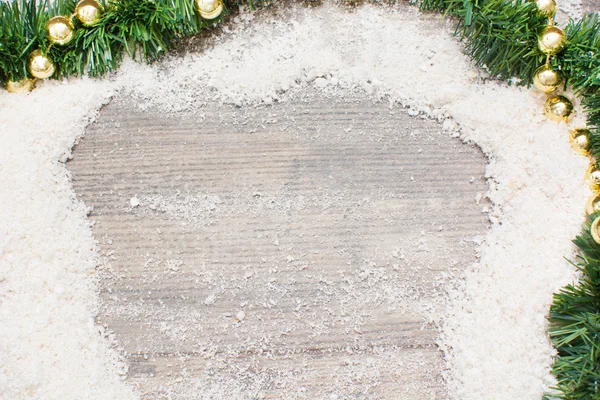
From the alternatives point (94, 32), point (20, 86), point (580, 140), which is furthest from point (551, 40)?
point (20, 86)

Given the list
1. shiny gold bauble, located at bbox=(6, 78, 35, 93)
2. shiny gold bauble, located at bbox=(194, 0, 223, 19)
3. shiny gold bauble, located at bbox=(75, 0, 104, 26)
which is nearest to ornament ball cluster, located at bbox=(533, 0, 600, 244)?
shiny gold bauble, located at bbox=(194, 0, 223, 19)

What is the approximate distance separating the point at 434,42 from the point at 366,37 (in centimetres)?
11

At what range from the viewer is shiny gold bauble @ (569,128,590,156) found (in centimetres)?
87

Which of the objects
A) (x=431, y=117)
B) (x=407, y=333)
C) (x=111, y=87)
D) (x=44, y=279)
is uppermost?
(x=111, y=87)

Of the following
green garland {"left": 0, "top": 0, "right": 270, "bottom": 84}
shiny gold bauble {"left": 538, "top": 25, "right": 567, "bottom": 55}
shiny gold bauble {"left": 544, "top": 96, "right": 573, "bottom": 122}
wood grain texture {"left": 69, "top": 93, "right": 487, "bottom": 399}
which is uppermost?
green garland {"left": 0, "top": 0, "right": 270, "bottom": 84}

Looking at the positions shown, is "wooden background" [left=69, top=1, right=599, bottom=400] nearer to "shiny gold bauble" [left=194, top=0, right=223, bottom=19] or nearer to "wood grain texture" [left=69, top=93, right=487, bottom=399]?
"wood grain texture" [left=69, top=93, right=487, bottom=399]

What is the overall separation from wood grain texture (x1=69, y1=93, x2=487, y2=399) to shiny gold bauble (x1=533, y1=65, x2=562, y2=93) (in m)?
0.14

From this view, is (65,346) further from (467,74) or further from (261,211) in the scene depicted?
(467,74)

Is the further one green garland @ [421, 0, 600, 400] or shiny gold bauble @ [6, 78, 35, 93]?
shiny gold bauble @ [6, 78, 35, 93]

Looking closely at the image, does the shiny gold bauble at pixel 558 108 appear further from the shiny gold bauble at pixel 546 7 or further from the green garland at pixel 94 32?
the green garland at pixel 94 32

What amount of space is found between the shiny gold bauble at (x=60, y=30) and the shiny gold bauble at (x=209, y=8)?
0.20 metres

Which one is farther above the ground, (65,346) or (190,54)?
(190,54)

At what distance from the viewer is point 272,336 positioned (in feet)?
2.85

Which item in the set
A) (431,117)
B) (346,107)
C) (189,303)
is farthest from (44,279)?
(431,117)
